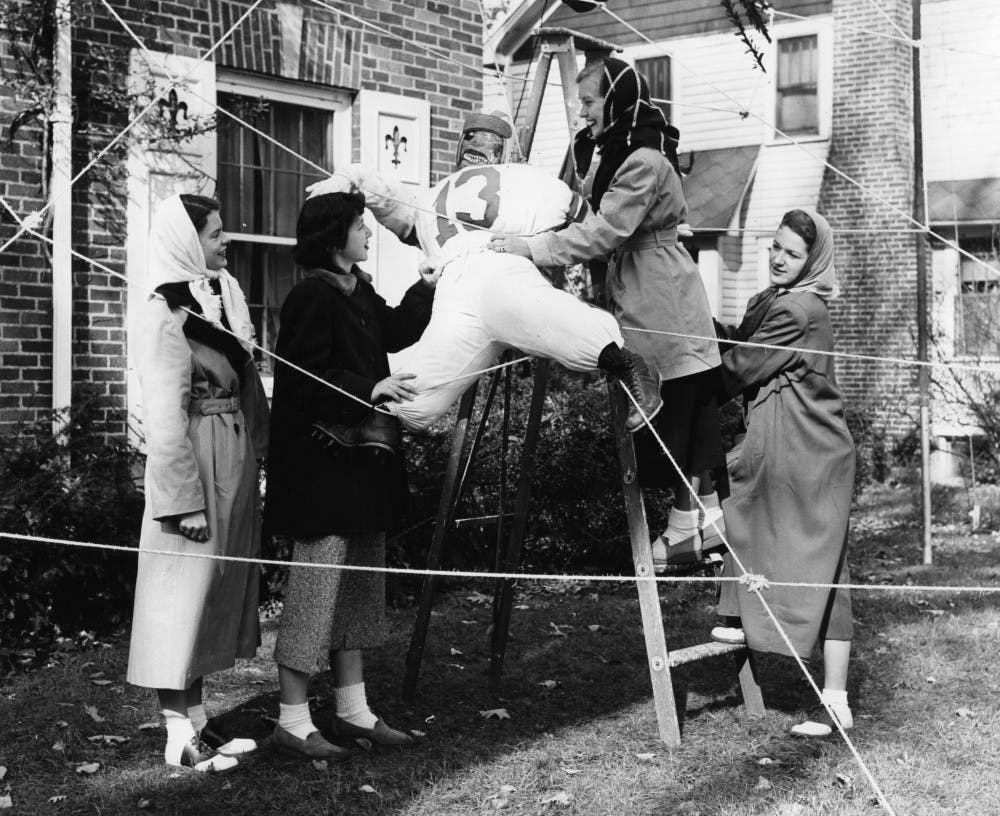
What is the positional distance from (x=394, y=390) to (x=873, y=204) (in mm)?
12716

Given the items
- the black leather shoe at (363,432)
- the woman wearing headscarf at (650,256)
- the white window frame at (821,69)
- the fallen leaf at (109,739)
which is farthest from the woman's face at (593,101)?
the white window frame at (821,69)

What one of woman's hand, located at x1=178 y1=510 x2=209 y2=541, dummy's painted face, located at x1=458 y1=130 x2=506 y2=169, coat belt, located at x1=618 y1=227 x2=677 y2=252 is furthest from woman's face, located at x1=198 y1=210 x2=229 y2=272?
coat belt, located at x1=618 y1=227 x2=677 y2=252

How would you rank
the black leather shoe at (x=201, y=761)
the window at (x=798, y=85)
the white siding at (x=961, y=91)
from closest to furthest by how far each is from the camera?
the black leather shoe at (x=201, y=761)
the white siding at (x=961, y=91)
the window at (x=798, y=85)

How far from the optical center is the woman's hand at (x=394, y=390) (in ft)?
13.4

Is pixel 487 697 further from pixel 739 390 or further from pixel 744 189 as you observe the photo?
pixel 744 189

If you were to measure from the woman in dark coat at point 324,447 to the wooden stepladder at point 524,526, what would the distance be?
576 mm

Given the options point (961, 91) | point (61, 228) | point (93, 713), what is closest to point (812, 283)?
point (93, 713)

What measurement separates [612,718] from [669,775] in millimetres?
678

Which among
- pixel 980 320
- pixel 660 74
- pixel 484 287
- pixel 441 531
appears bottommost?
pixel 441 531

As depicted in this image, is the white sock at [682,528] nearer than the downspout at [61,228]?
Yes

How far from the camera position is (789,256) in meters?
4.70

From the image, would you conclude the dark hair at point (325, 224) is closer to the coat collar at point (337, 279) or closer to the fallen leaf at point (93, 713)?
the coat collar at point (337, 279)

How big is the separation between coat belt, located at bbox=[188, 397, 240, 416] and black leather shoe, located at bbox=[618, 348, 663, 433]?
131 cm

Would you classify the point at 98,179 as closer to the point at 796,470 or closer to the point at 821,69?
the point at 796,470
